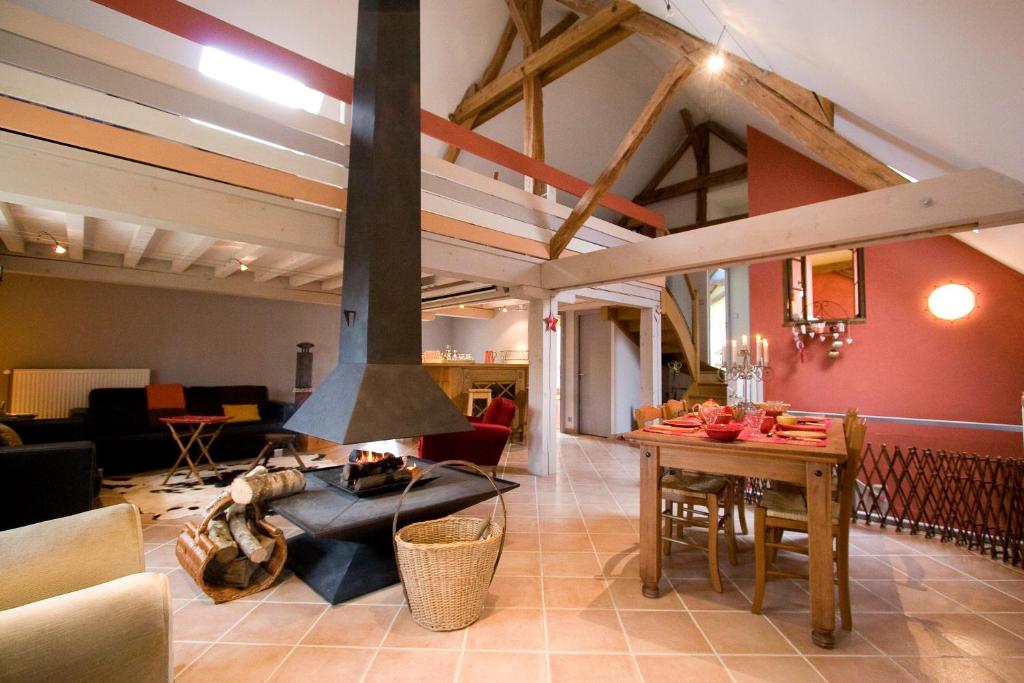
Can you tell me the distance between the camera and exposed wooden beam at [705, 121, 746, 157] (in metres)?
8.35

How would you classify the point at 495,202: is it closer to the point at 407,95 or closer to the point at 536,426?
the point at 407,95

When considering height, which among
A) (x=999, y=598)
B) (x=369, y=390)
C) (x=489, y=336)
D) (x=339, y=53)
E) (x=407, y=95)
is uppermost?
(x=339, y=53)

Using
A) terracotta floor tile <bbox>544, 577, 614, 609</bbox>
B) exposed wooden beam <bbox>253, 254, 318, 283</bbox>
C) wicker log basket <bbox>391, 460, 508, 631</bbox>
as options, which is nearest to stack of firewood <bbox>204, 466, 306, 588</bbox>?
wicker log basket <bbox>391, 460, 508, 631</bbox>

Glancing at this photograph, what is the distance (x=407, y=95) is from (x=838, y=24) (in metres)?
2.46

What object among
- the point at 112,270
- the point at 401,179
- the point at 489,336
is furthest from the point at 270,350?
the point at 401,179

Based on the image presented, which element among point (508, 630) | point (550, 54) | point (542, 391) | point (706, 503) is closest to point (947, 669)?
point (706, 503)

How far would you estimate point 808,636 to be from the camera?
2.22 metres

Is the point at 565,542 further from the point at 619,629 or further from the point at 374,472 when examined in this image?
the point at 374,472

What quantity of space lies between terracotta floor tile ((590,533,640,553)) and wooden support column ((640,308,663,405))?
3.68 meters

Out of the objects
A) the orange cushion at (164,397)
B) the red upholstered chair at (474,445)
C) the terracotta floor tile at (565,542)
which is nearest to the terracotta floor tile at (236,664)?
the terracotta floor tile at (565,542)

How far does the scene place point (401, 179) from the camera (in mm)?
3010

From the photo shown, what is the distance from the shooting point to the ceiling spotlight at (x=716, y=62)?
3852 mm

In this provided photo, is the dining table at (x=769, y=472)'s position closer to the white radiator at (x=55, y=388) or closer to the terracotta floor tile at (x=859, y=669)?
the terracotta floor tile at (x=859, y=669)

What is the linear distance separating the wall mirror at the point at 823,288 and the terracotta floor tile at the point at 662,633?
4.47m
